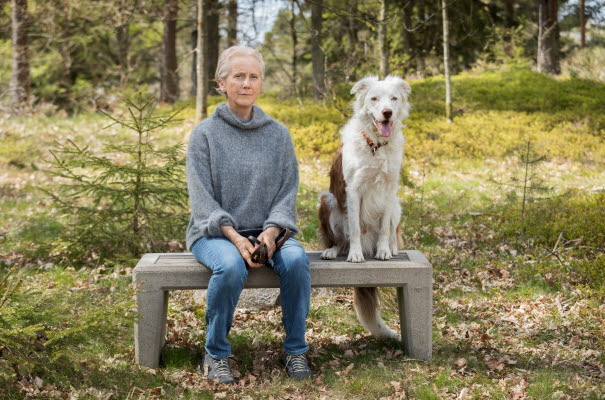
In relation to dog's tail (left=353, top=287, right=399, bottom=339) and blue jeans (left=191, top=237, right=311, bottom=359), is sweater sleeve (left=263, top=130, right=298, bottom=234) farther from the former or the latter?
dog's tail (left=353, top=287, right=399, bottom=339)

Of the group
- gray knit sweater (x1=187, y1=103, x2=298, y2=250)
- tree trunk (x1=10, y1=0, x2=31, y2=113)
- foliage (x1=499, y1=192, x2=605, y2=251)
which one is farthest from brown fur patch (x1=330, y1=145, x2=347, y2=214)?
tree trunk (x1=10, y1=0, x2=31, y2=113)

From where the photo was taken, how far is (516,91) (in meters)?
14.5

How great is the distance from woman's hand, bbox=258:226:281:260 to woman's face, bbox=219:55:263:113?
83 cm

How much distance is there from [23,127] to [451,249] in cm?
1092

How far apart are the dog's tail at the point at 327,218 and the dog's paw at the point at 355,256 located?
32cm

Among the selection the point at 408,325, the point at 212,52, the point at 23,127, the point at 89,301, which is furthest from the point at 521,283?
the point at 212,52

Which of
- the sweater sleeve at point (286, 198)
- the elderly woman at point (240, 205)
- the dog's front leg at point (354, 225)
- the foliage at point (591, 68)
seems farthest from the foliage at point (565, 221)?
the foliage at point (591, 68)

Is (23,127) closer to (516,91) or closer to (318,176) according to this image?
(318,176)

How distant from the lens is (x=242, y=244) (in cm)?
356

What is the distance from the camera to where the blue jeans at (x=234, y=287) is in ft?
11.4

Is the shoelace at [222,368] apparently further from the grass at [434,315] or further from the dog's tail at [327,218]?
the dog's tail at [327,218]

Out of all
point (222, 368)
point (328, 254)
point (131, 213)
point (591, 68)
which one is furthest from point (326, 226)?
point (591, 68)

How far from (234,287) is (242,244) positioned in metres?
0.26

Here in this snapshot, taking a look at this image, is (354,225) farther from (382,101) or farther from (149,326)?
(149,326)
